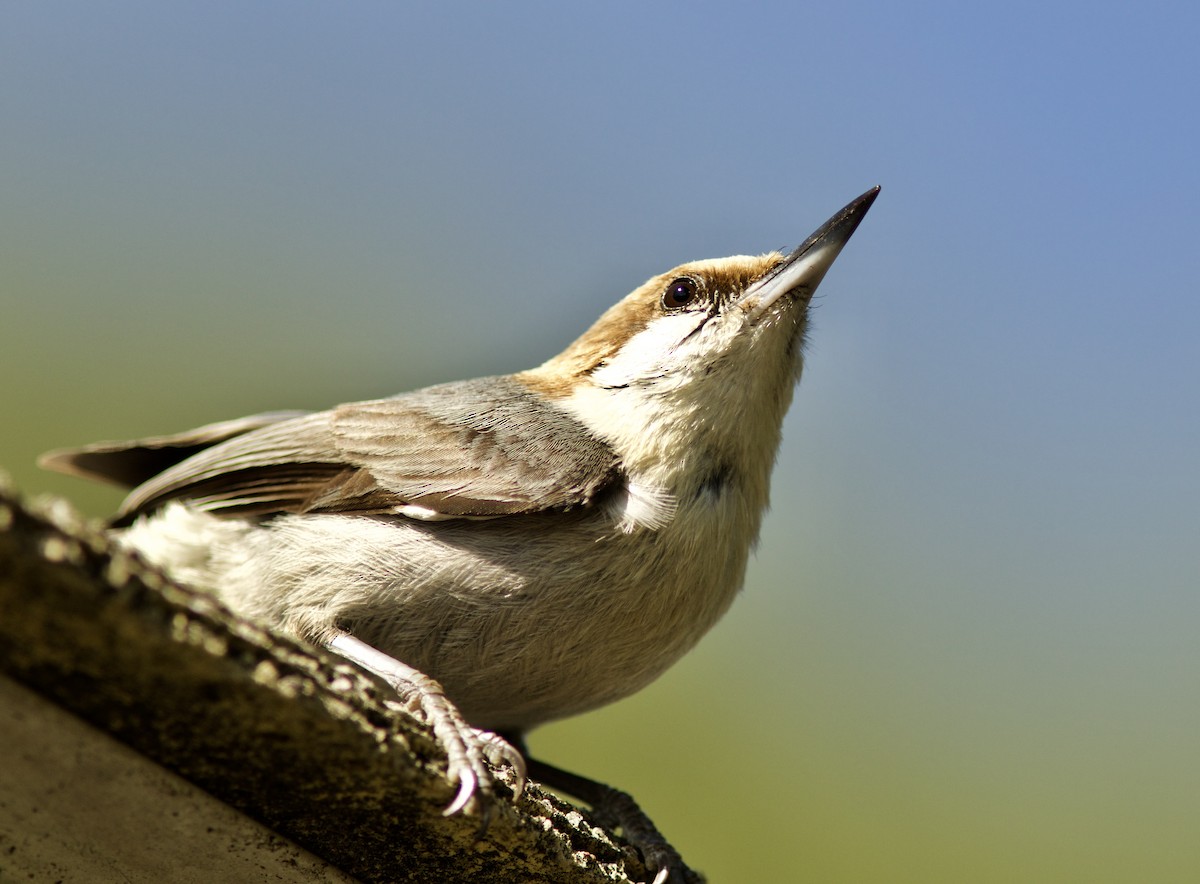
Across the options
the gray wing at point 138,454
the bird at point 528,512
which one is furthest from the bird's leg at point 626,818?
the gray wing at point 138,454

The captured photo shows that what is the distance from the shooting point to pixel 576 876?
2.12 m

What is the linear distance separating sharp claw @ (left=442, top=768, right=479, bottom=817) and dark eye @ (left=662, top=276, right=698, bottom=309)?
5.93 feet

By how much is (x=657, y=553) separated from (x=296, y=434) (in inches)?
45.5

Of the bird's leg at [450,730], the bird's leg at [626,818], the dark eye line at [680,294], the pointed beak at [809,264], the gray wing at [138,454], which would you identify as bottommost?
the bird's leg at [626,818]

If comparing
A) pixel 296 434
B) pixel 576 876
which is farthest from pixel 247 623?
pixel 296 434

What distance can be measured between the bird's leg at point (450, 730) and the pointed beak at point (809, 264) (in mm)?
1480

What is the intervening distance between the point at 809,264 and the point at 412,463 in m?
1.32

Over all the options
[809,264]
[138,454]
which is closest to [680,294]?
[809,264]

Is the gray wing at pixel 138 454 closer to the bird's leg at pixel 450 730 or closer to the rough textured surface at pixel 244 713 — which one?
the bird's leg at pixel 450 730

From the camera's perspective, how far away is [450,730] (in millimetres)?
2070

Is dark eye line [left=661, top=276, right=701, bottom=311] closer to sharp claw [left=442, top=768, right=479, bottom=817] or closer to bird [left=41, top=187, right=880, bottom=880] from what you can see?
bird [left=41, top=187, right=880, bottom=880]

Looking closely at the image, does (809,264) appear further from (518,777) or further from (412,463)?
(518,777)

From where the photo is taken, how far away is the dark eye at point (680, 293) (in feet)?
10.8

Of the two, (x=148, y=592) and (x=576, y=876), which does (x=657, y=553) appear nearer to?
(x=576, y=876)
